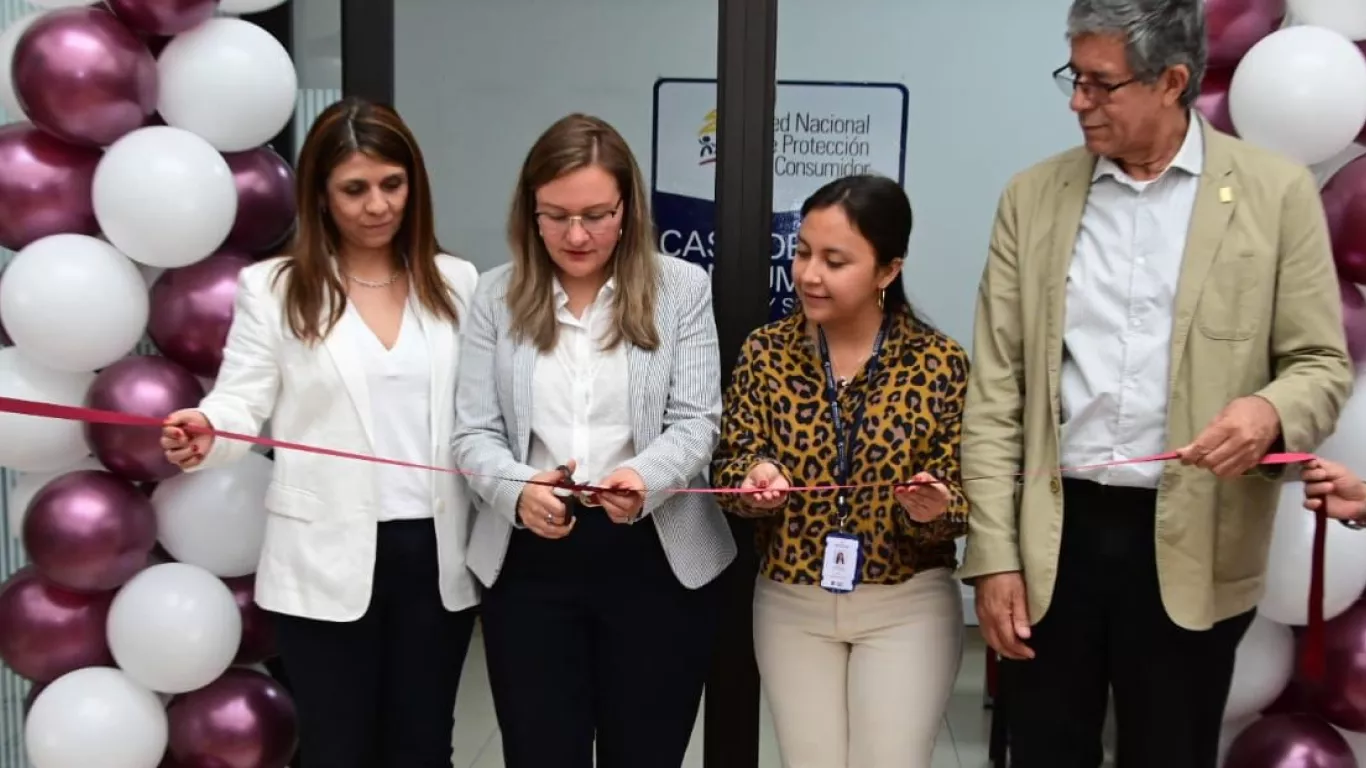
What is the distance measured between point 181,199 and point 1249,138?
74.6 inches

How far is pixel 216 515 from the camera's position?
7.75ft

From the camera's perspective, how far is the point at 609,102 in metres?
4.57

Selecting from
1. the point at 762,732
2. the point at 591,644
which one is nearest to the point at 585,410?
the point at 591,644

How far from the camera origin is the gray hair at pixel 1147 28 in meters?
1.80

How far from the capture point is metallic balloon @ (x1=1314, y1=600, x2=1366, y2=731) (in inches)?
89.2

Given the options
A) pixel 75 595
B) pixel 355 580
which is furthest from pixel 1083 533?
pixel 75 595

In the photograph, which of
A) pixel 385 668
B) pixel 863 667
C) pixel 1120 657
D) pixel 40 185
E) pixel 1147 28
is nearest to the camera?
pixel 1147 28

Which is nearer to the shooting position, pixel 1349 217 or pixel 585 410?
pixel 585 410

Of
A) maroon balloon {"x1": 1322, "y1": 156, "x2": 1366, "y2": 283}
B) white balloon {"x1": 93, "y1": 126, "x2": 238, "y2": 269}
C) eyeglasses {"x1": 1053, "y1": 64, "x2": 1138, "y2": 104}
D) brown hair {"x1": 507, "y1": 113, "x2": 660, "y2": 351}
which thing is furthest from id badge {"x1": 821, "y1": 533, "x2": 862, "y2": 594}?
white balloon {"x1": 93, "y1": 126, "x2": 238, "y2": 269}

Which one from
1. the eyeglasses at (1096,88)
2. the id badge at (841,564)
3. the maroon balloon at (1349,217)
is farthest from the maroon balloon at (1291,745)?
the eyeglasses at (1096,88)

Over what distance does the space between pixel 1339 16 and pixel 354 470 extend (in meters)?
1.89

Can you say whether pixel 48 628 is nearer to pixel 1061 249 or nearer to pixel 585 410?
pixel 585 410

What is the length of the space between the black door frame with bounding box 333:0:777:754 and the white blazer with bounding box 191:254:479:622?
66 centimetres

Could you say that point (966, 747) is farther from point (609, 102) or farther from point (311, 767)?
point (609, 102)
